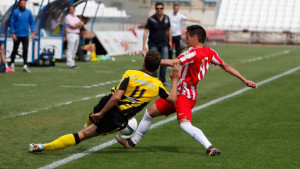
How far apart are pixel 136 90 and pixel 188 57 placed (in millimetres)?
739

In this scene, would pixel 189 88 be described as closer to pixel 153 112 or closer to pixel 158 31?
pixel 153 112

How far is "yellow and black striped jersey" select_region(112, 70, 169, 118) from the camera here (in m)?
6.77

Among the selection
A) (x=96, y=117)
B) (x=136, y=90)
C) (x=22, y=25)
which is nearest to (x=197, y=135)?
(x=136, y=90)

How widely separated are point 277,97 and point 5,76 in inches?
292

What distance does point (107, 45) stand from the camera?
27.8m

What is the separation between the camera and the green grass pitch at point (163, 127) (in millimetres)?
6684

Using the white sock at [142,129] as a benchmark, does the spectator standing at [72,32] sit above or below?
below

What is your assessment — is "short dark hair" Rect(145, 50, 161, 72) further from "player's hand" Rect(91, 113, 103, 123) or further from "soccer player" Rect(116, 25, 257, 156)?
A: "player's hand" Rect(91, 113, 103, 123)

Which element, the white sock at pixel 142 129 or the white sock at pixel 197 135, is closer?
the white sock at pixel 197 135

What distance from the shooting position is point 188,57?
278 inches

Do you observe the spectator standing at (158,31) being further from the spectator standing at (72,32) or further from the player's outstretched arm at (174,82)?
the player's outstretched arm at (174,82)

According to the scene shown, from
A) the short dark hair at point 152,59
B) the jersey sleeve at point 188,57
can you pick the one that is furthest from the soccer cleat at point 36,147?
the jersey sleeve at point 188,57

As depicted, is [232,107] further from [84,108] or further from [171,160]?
[171,160]

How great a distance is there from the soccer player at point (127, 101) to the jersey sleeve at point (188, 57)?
0.25 metres
